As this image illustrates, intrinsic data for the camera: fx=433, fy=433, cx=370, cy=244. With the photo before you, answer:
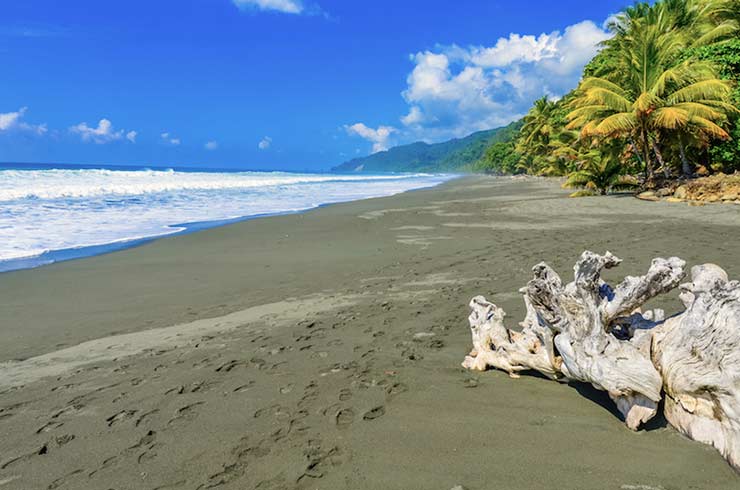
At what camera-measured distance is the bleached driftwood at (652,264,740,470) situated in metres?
2.12

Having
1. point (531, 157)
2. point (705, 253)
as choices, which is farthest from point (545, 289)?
point (531, 157)

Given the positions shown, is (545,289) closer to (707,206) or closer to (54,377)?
(54,377)

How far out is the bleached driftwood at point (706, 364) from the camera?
2.12 metres

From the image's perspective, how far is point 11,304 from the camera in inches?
244

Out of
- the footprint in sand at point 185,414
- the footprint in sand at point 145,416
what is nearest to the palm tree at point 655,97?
the footprint in sand at point 185,414

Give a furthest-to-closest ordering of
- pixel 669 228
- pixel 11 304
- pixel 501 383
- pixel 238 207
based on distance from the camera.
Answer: pixel 238 207
pixel 669 228
pixel 11 304
pixel 501 383

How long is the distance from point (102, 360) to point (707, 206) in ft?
55.7

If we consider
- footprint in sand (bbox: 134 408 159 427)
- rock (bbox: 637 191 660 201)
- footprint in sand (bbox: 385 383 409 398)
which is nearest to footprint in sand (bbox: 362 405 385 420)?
footprint in sand (bbox: 385 383 409 398)

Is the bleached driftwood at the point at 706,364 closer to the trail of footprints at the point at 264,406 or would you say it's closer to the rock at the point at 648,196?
the trail of footprints at the point at 264,406

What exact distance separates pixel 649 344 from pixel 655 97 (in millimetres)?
19991

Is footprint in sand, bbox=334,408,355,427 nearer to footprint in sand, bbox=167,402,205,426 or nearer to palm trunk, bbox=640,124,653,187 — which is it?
footprint in sand, bbox=167,402,205,426

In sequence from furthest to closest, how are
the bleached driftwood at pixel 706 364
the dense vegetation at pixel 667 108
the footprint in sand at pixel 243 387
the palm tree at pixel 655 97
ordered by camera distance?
the dense vegetation at pixel 667 108
the palm tree at pixel 655 97
the footprint in sand at pixel 243 387
the bleached driftwood at pixel 706 364

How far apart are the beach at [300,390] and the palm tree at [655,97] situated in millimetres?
12031

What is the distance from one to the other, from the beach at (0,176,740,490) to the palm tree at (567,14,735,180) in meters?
12.0
